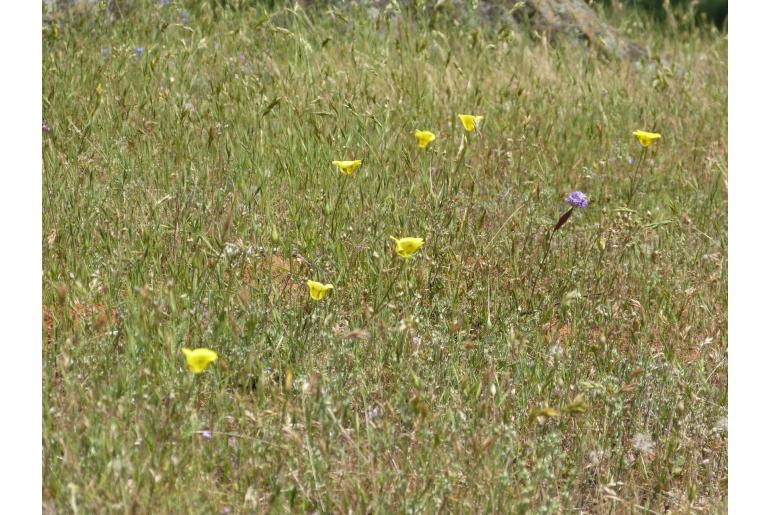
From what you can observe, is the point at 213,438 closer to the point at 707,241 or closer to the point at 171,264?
the point at 171,264

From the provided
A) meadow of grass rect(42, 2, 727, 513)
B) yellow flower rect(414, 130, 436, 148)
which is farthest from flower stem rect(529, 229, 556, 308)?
yellow flower rect(414, 130, 436, 148)

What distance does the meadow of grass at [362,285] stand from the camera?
2.29 m

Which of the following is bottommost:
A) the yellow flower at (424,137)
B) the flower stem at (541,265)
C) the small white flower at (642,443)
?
the small white flower at (642,443)

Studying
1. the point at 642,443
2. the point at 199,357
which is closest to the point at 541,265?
the point at 642,443

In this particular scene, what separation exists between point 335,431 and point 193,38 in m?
2.87

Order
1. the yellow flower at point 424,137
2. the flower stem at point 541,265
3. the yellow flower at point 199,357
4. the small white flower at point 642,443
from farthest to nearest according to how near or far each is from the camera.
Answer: the yellow flower at point 424,137 < the flower stem at point 541,265 < the small white flower at point 642,443 < the yellow flower at point 199,357

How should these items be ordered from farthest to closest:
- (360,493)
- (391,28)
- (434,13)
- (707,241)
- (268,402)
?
(434,13), (391,28), (707,241), (268,402), (360,493)

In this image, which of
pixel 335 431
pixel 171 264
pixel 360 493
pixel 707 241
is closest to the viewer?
pixel 360 493

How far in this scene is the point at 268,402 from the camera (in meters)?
2.51

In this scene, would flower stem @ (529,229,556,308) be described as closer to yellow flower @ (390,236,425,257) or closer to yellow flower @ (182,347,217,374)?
yellow flower @ (390,236,425,257)

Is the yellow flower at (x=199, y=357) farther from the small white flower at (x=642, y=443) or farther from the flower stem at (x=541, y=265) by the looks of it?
the flower stem at (x=541, y=265)

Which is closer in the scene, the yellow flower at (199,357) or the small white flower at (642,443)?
the yellow flower at (199,357)

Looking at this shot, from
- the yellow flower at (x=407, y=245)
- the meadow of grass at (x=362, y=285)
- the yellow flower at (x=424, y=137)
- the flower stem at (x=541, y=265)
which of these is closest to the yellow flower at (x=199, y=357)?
the meadow of grass at (x=362, y=285)

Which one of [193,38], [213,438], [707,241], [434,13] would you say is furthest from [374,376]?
[434,13]
